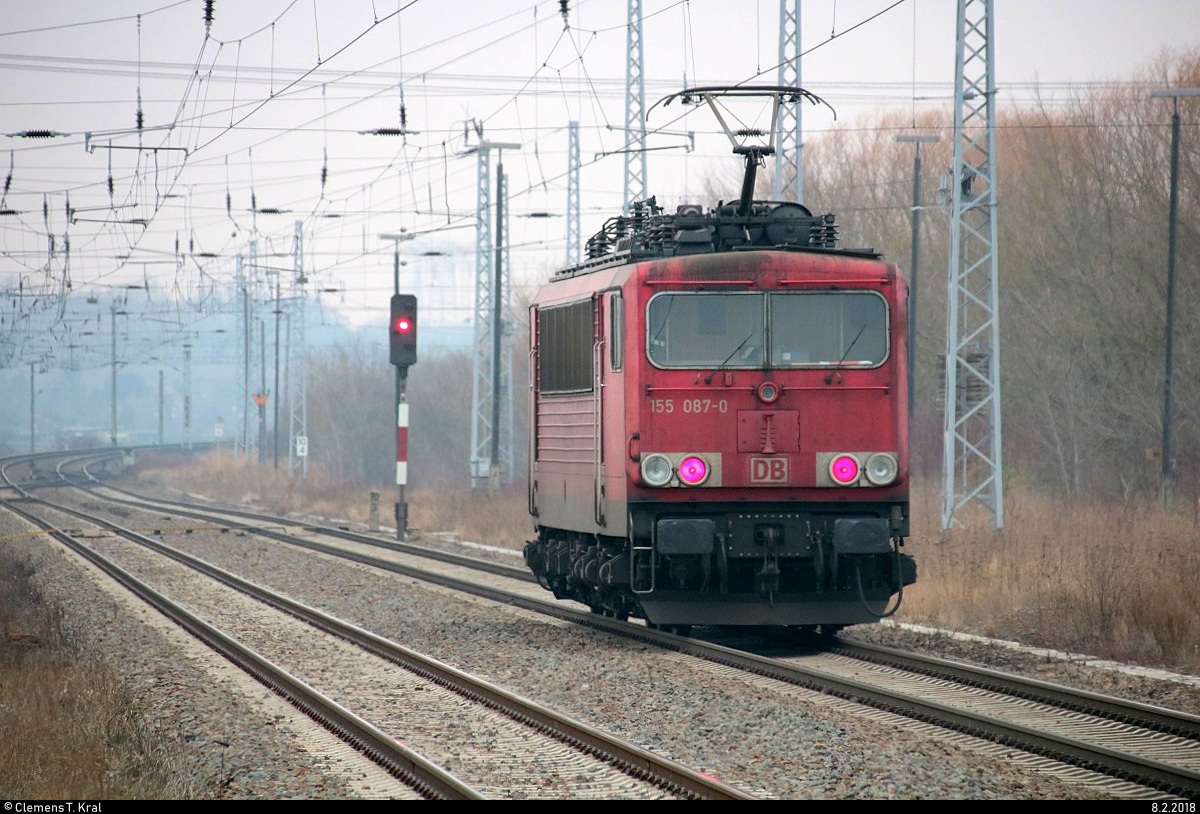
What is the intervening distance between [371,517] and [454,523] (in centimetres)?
329

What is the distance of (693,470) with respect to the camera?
1255 centimetres

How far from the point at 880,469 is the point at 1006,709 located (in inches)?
125

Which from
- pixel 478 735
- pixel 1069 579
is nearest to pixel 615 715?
pixel 478 735

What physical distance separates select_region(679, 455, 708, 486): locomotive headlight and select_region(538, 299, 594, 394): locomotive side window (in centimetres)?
172

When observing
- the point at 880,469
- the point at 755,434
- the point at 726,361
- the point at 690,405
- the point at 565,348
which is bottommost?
the point at 880,469

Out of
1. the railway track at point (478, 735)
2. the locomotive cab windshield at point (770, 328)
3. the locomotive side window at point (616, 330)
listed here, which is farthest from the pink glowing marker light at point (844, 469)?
the railway track at point (478, 735)

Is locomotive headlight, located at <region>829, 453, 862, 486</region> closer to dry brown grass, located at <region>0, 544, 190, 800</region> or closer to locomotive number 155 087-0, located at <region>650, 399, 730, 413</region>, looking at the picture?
locomotive number 155 087-0, located at <region>650, 399, 730, 413</region>

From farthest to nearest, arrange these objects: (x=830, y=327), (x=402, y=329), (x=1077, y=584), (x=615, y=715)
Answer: (x=402, y=329) < (x=1077, y=584) < (x=830, y=327) < (x=615, y=715)

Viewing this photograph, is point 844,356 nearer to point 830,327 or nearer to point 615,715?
point 830,327

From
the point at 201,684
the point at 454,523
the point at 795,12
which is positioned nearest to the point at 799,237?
the point at 201,684

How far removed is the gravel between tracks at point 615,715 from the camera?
786 cm

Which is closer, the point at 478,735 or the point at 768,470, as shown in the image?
the point at 478,735

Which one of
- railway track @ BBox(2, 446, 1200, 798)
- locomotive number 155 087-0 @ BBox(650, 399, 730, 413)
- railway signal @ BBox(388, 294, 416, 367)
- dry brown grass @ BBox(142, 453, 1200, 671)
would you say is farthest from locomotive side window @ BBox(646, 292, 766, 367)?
railway signal @ BBox(388, 294, 416, 367)

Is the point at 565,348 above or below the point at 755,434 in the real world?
above
